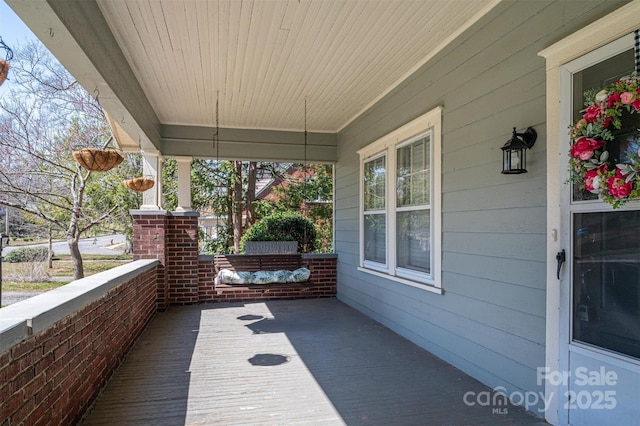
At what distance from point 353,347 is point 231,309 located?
8.13 ft

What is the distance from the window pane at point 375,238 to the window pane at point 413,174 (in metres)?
0.58

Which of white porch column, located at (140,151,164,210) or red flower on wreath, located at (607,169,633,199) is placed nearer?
red flower on wreath, located at (607,169,633,199)

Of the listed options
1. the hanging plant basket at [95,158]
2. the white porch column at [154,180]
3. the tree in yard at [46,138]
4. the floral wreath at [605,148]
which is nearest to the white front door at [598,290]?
the floral wreath at [605,148]

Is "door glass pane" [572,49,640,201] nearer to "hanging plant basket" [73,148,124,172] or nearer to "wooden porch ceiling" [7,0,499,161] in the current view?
"wooden porch ceiling" [7,0,499,161]

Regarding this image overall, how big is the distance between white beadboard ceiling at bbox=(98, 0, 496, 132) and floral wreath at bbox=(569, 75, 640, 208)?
1412 millimetres

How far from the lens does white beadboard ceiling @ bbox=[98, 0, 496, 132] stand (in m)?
2.98

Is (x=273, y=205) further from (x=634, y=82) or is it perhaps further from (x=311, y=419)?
(x=634, y=82)

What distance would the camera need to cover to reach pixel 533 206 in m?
2.54

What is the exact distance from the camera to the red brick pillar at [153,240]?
5.69m

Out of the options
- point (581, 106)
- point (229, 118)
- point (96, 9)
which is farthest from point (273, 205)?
point (581, 106)

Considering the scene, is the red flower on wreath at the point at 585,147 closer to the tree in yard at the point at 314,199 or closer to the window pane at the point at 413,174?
the window pane at the point at 413,174

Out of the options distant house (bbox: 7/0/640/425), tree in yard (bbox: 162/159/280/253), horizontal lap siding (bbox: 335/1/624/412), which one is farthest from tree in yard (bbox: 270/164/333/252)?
horizontal lap siding (bbox: 335/1/624/412)

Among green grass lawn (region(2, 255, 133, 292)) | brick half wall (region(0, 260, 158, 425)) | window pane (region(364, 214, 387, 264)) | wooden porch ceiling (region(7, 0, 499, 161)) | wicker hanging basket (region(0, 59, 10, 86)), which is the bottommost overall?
green grass lawn (region(2, 255, 133, 292))

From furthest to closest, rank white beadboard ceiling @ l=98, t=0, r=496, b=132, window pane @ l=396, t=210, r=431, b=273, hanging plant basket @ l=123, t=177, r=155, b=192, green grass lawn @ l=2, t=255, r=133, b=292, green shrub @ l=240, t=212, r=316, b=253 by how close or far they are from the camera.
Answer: green grass lawn @ l=2, t=255, r=133, b=292 < green shrub @ l=240, t=212, r=316, b=253 < hanging plant basket @ l=123, t=177, r=155, b=192 < window pane @ l=396, t=210, r=431, b=273 < white beadboard ceiling @ l=98, t=0, r=496, b=132
